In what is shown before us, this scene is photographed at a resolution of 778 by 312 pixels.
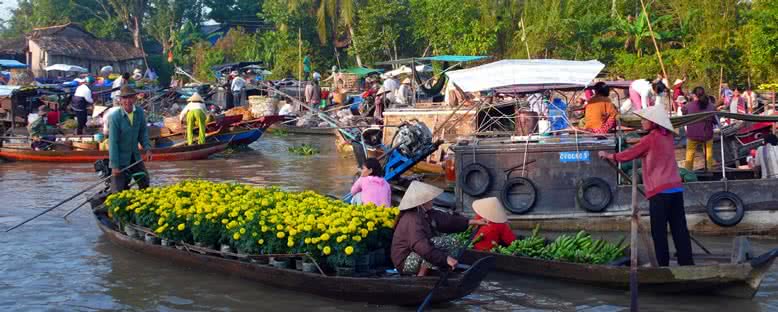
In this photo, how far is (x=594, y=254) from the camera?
7.47 m

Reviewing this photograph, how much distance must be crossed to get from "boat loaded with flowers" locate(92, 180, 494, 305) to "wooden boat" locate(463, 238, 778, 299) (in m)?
1.02


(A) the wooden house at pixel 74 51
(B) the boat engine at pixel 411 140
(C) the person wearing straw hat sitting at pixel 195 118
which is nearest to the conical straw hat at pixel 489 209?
(B) the boat engine at pixel 411 140

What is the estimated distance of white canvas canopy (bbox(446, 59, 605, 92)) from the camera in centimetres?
1042

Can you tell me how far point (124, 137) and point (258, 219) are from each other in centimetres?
295

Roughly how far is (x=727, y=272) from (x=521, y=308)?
1.62 metres

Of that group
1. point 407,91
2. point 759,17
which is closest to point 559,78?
point 407,91

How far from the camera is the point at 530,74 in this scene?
10492 mm

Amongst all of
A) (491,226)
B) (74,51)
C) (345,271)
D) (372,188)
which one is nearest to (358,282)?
(345,271)

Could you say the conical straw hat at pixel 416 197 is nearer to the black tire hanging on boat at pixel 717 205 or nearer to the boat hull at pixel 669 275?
the boat hull at pixel 669 275

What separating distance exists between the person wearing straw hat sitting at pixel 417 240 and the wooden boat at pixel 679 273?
97 cm

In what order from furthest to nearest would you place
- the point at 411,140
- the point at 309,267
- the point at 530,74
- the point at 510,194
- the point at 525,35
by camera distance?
the point at 525,35 < the point at 411,140 < the point at 530,74 < the point at 510,194 < the point at 309,267

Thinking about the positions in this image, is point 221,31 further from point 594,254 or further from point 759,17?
point 594,254

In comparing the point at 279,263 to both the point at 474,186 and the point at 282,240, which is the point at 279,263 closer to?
the point at 282,240

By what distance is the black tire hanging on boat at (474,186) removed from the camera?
389 inches
